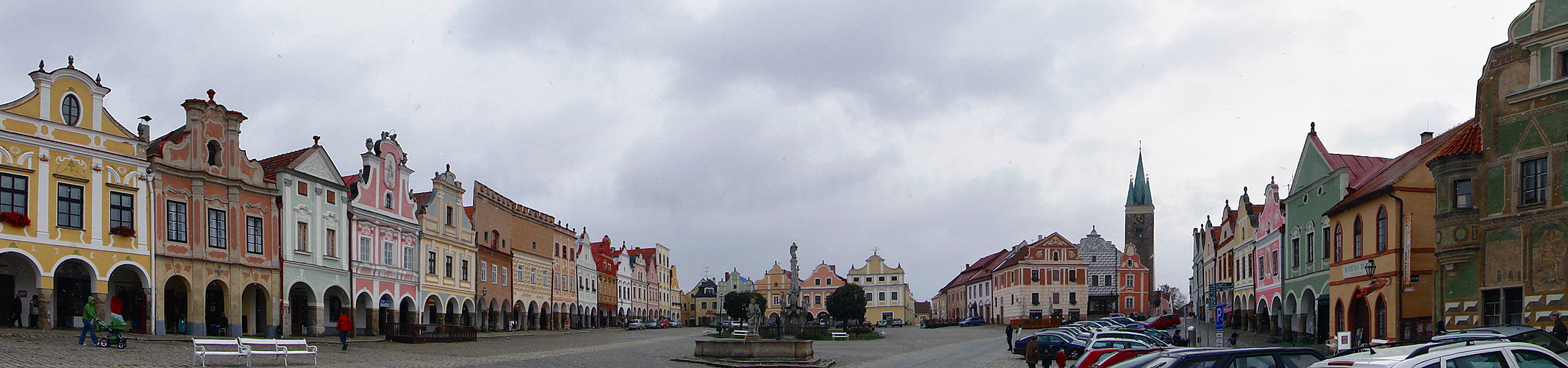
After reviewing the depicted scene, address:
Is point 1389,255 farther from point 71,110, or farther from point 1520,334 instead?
point 71,110

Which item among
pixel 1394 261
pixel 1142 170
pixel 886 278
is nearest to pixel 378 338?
pixel 1394 261

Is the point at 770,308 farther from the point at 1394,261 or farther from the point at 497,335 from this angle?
the point at 1394,261

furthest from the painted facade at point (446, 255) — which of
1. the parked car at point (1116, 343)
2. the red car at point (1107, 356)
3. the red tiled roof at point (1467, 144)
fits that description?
the red tiled roof at point (1467, 144)

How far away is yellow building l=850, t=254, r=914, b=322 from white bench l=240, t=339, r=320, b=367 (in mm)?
102332

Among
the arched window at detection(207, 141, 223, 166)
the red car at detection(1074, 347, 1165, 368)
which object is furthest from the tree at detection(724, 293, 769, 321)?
the red car at detection(1074, 347, 1165, 368)

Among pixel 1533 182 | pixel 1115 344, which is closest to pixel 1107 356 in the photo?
pixel 1115 344

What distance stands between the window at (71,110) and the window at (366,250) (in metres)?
15.1

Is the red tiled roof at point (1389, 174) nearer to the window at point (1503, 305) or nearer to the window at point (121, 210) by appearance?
the window at point (1503, 305)

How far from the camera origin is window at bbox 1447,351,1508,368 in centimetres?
1109

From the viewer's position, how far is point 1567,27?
25578mm

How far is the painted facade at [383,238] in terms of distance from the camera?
47.2 meters

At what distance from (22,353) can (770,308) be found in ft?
364

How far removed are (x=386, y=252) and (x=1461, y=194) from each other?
4134 centimetres

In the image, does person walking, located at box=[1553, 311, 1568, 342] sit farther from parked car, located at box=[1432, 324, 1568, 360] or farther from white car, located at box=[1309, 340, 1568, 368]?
white car, located at box=[1309, 340, 1568, 368]
